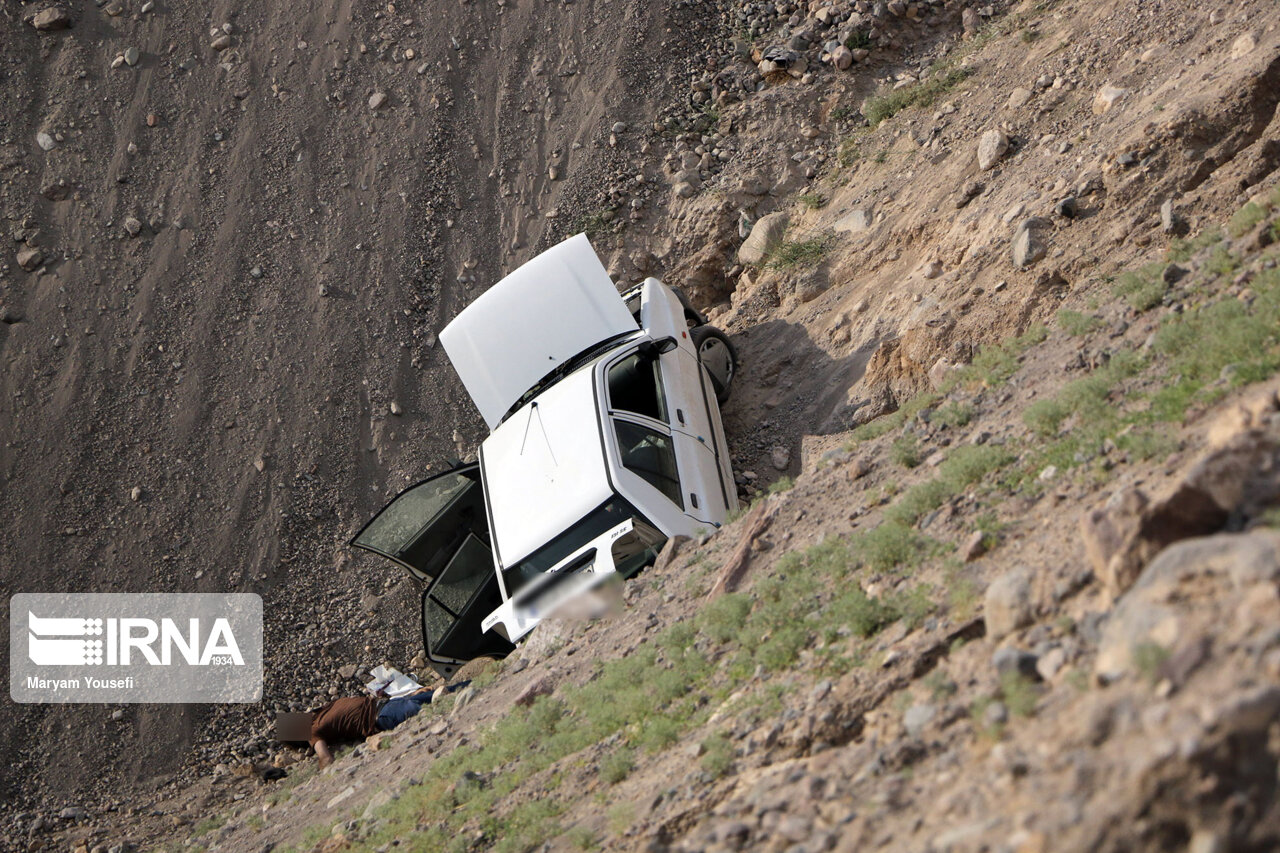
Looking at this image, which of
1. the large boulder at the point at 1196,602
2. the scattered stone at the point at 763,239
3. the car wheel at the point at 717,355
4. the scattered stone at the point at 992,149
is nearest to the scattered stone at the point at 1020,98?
Result: the scattered stone at the point at 992,149

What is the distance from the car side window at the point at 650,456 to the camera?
26.5 feet

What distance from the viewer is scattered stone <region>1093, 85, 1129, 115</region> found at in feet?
28.9

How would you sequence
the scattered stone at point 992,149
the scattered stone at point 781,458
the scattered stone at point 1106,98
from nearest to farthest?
the scattered stone at point 1106,98 < the scattered stone at point 781,458 < the scattered stone at point 992,149

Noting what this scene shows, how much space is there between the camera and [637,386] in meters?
8.82

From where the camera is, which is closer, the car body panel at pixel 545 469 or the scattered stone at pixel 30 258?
the car body panel at pixel 545 469

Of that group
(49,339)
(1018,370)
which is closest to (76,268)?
(49,339)

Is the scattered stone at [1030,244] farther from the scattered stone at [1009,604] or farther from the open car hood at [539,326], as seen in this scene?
the scattered stone at [1009,604]

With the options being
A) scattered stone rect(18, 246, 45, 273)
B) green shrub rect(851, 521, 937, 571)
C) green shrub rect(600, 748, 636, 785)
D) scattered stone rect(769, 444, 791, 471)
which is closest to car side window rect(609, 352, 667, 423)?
scattered stone rect(769, 444, 791, 471)

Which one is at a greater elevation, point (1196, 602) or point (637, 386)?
point (637, 386)

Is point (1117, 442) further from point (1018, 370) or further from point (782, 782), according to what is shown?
point (782, 782)

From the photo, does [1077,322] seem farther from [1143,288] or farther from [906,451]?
[906,451]

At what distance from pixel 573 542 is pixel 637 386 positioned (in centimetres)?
157

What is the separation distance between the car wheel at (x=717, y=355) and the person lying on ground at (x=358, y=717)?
153 inches

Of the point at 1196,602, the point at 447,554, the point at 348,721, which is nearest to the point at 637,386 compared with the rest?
the point at 447,554
